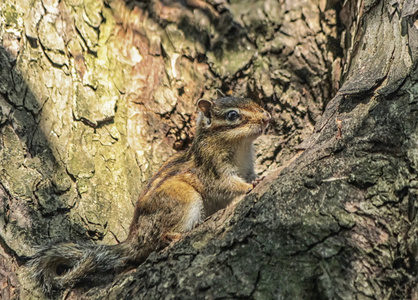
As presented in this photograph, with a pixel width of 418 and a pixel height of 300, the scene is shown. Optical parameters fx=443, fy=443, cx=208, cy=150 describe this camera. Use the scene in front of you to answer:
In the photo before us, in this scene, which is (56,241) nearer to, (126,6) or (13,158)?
(13,158)

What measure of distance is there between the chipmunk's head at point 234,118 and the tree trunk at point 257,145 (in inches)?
20.8

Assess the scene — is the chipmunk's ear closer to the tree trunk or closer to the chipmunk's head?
the chipmunk's head

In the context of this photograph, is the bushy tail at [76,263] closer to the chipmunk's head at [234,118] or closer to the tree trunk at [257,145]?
the tree trunk at [257,145]

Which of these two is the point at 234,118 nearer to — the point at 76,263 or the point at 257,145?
the point at 257,145

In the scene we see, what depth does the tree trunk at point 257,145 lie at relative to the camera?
250 cm

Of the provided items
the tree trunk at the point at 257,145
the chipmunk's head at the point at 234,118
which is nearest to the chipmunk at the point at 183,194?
the chipmunk's head at the point at 234,118

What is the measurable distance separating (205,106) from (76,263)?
1.92 meters

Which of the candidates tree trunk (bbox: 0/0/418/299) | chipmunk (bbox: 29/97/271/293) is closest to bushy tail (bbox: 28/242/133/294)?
chipmunk (bbox: 29/97/271/293)

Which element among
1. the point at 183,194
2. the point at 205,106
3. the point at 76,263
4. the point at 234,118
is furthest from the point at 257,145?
the point at 76,263

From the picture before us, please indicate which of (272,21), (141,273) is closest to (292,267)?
(141,273)

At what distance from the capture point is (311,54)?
16.2 feet

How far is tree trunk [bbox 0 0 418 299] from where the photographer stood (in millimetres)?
2502

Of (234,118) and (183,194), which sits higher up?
(234,118)

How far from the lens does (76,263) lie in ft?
12.1
